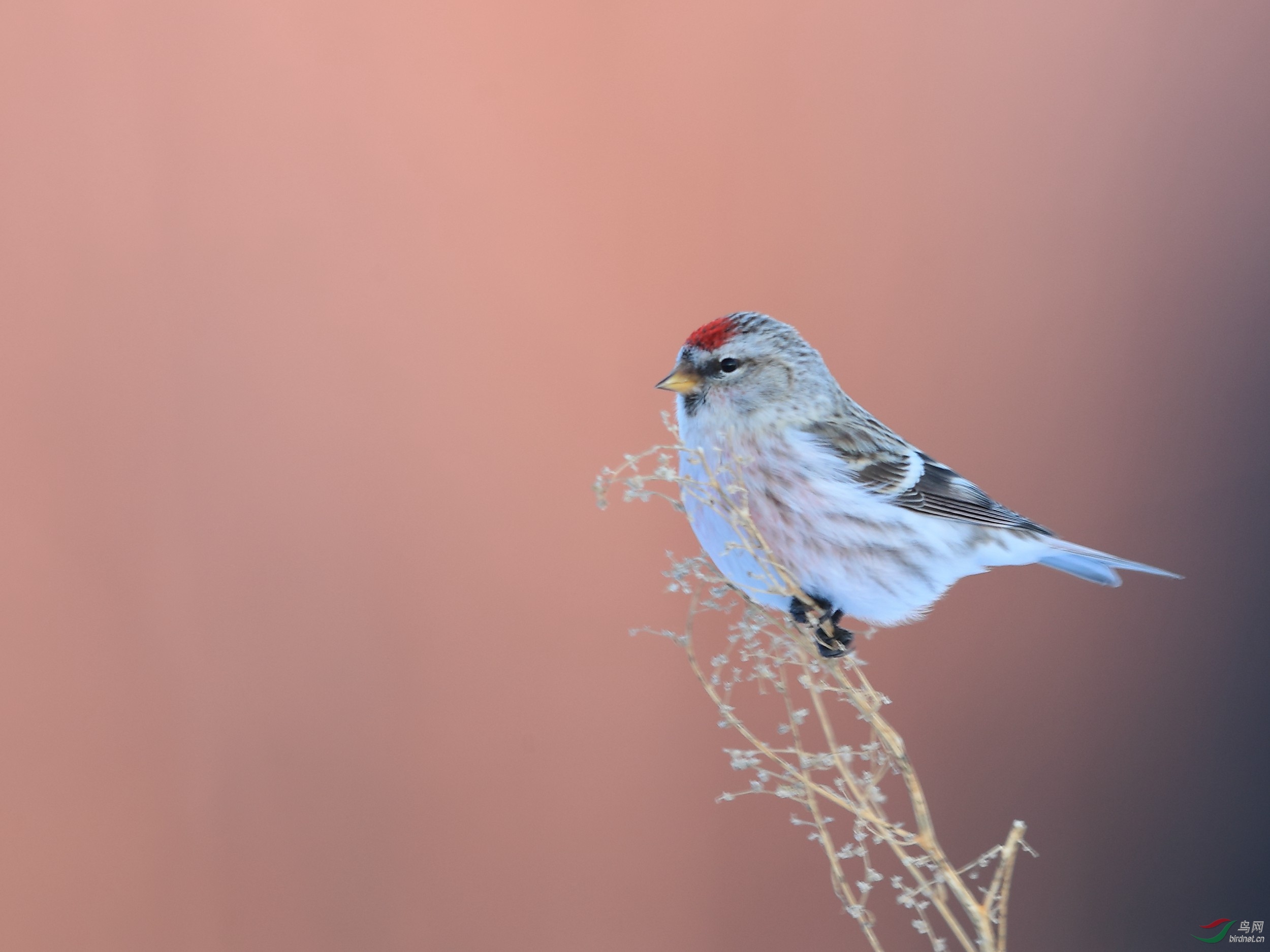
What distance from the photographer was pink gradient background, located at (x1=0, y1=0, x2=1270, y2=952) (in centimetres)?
114

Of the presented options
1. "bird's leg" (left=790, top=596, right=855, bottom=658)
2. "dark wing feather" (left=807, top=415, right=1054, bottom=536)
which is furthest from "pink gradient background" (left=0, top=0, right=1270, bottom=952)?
"bird's leg" (left=790, top=596, right=855, bottom=658)

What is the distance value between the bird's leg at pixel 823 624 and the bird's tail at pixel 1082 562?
8.9 inches

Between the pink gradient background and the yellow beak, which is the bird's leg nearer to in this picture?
the yellow beak

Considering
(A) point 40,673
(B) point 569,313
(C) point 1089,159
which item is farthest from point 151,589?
(C) point 1089,159

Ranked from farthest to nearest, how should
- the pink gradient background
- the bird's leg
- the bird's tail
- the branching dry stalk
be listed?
the pink gradient background → the bird's tail → the bird's leg → the branching dry stalk

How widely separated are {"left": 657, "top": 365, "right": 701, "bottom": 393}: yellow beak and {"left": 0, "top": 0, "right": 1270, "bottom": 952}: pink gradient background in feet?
1.68

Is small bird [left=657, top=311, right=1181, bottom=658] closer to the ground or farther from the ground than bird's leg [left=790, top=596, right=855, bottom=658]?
farther from the ground

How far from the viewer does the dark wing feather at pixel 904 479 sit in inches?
31.4

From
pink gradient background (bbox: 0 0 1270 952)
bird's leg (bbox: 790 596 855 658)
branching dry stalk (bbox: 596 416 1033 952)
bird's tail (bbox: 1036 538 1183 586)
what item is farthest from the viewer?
pink gradient background (bbox: 0 0 1270 952)

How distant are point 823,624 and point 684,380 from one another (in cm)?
22

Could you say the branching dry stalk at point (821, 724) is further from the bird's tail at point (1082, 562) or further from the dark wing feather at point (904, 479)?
the bird's tail at point (1082, 562)

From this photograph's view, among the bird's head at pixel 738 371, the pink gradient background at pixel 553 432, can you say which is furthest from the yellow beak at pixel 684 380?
the pink gradient background at pixel 553 432

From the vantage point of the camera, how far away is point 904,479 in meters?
0.83

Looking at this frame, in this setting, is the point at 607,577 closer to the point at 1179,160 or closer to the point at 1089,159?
the point at 1089,159
